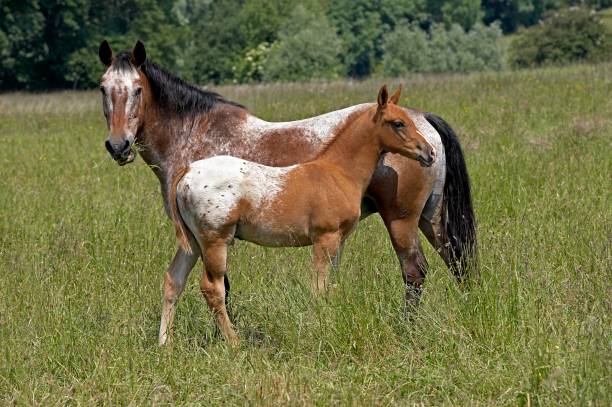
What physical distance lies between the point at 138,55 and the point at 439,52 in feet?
203

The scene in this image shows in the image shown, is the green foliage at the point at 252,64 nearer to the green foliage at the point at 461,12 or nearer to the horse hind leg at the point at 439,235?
the green foliage at the point at 461,12

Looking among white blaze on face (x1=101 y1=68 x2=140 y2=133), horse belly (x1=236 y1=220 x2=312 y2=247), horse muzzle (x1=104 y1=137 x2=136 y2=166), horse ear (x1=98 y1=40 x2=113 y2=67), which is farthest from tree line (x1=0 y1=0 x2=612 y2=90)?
horse belly (x1=236 y1=220 x2=312 y2=247)

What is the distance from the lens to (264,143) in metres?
6.45

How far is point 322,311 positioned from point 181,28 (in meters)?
48.7

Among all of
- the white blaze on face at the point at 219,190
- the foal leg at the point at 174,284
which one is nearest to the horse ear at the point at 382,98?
the white blaze on face at the point at 219,190

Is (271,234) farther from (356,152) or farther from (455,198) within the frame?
(455,198)

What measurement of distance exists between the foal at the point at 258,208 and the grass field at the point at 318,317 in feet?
0.93

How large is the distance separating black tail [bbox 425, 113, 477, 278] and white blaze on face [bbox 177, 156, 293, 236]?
1709mm

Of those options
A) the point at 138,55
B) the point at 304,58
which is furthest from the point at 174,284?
the point at 304,58

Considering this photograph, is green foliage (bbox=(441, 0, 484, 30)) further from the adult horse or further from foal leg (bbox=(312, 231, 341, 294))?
foal leg (bbox=(312, 231, 341, 294))

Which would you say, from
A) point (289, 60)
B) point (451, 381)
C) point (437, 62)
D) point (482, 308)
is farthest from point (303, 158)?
point (437, 62)

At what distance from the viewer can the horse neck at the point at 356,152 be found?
5953mm

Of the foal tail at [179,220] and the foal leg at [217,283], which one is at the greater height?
the foal tail at [179,220]

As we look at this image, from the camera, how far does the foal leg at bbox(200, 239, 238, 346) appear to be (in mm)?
5484
